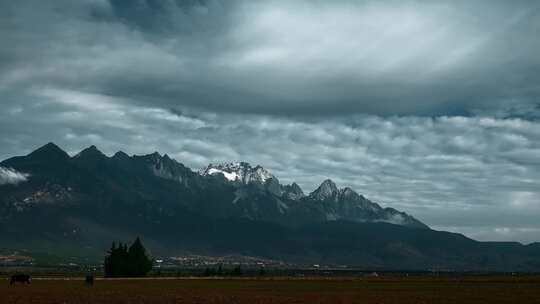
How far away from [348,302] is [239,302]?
11684mm

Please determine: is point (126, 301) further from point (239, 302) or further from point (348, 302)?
point (348, 302)

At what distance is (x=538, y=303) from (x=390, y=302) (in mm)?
15001

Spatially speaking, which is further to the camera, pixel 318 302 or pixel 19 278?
pixel 19 278

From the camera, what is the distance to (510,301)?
7381cm

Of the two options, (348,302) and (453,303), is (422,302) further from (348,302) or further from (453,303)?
(348,302)

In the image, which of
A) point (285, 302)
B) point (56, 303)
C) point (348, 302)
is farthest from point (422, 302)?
point (56, 303)

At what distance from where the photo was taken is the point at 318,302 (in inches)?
2908

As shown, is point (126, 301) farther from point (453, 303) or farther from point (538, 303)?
point (538, 303)

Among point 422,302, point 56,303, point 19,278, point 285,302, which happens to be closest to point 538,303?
point 422,302

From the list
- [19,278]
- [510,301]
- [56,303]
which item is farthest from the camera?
[19,278]

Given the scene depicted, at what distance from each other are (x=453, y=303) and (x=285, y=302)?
17.6 m

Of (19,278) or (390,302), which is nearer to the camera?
(390,302)

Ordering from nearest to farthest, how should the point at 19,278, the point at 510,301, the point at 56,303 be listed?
1. the point at 56,303
2. the point at 510,301
3. the point at 19,278

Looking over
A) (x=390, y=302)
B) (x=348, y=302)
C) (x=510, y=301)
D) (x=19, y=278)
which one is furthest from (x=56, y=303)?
(x=19, y=278)
